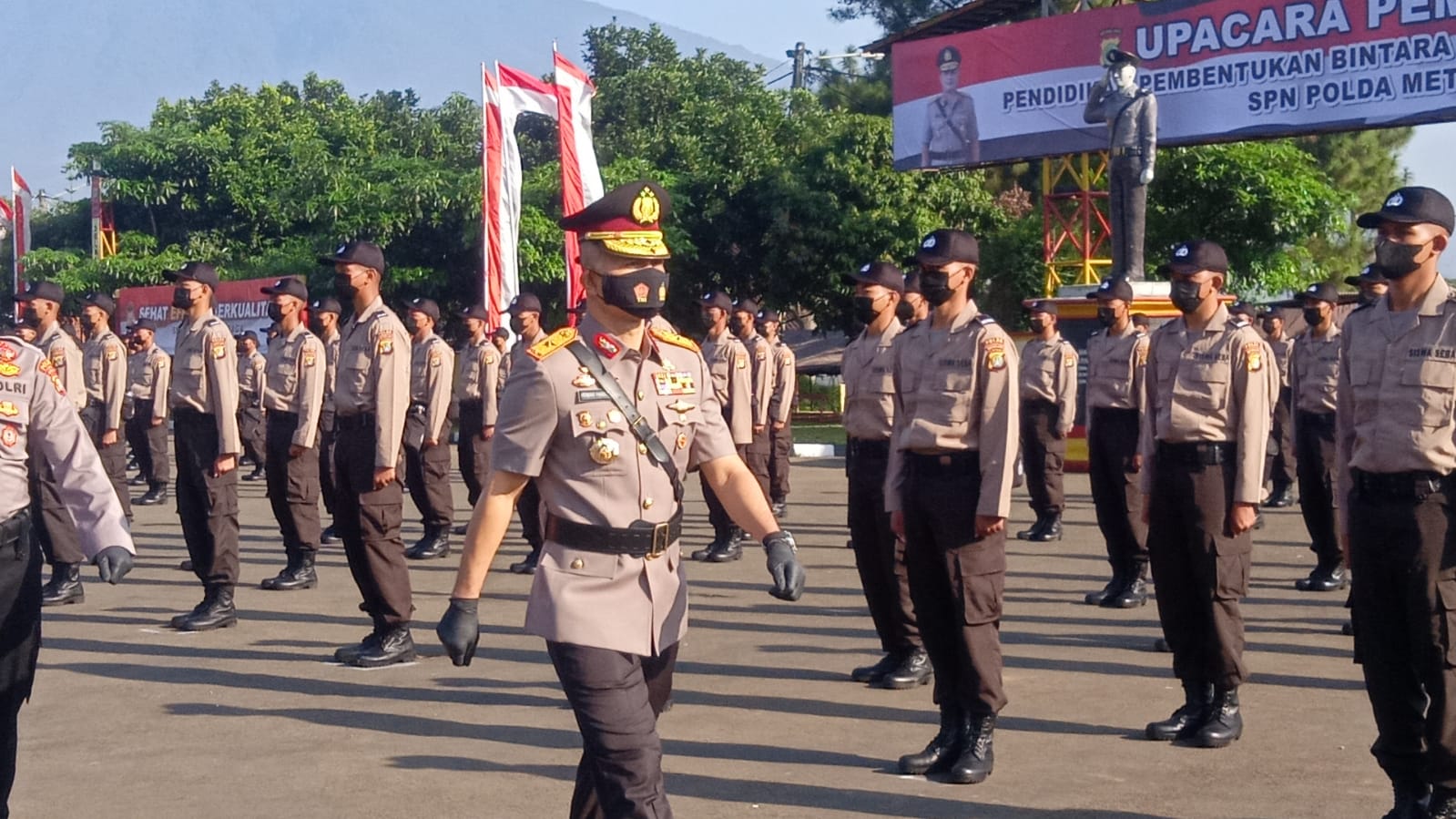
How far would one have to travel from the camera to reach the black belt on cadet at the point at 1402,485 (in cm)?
538

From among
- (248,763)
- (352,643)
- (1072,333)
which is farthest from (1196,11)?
(248,763)

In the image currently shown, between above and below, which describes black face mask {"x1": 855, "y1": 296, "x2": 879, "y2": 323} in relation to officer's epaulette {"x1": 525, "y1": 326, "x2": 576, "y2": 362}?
above

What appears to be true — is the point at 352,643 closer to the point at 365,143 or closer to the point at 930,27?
the point at 930,27

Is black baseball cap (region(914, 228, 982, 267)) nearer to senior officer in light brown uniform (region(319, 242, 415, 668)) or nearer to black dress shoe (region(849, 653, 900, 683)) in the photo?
black dress shoe (region(849, 653, 900, 683))

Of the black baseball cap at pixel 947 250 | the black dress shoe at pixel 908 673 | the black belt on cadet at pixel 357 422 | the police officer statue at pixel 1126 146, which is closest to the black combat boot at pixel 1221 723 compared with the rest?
the black dress shoe at pixel 908 673

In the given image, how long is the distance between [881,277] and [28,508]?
4.85 meters

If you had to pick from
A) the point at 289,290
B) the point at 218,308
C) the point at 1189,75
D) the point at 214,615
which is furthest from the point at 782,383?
the point at 218,308

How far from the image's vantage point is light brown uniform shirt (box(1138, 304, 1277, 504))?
691cm

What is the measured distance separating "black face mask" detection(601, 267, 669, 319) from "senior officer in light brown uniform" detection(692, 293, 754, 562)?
7904 millimetres

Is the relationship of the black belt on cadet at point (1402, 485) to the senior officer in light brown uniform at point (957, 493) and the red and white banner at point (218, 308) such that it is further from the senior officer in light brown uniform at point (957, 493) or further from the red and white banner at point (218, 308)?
the red and white banner at point (218, 308)

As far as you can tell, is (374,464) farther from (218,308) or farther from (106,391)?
(218,308)

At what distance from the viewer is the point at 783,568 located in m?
4.71

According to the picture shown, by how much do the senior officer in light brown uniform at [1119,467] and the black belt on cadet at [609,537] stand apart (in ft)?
19.7

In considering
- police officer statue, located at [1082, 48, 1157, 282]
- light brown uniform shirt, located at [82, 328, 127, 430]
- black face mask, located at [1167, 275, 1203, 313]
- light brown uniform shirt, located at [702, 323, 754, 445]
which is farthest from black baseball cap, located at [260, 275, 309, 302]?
police officer statue, located at [1082, 48, 1157, 282]
